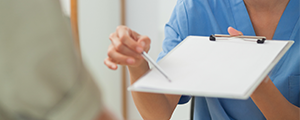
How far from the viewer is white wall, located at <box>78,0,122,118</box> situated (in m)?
1.15

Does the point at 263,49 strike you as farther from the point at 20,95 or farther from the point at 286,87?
the point at 20,95

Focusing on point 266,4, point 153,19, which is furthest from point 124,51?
point 153,19

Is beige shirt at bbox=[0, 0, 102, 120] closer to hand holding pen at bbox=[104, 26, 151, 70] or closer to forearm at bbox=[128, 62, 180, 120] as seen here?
hand holding pen at bbox=[104, 26, 151, 70]

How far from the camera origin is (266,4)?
62cm

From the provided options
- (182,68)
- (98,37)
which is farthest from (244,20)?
(98,37)

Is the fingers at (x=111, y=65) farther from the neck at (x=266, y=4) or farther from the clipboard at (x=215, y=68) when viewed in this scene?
the neck at (x=266, y=4)

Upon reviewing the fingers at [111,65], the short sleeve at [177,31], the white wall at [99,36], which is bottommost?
the white wall at [99,36]

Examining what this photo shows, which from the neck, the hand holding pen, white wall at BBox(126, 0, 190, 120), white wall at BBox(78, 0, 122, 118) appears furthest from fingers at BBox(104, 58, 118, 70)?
white wall at BBox(126, 0, 190, 120)

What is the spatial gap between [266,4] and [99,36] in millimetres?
934

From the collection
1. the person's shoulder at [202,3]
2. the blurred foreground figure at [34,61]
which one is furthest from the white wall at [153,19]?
the blurred foreground figure at [34,61]

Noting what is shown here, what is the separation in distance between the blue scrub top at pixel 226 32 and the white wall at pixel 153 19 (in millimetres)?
543

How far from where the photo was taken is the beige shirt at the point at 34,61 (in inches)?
5.0

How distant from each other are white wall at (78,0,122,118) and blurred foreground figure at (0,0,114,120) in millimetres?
977

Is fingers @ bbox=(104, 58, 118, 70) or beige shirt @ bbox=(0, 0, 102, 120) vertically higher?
beige shirt @ bbox=(0, 0, 102, 120)
